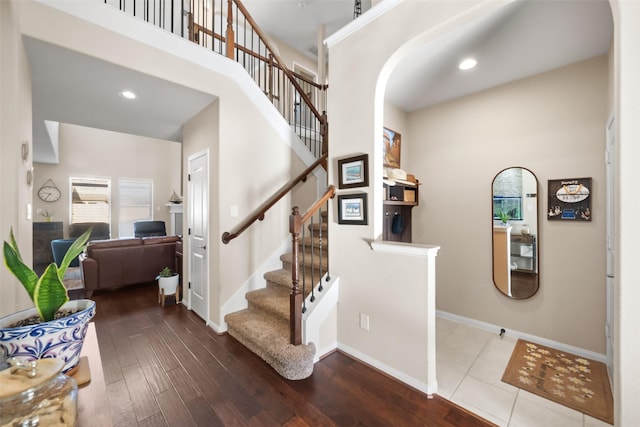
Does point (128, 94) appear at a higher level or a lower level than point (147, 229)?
higher

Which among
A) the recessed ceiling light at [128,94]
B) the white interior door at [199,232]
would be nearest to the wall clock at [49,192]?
the white interior door at [199,232]

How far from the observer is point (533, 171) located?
2715mm

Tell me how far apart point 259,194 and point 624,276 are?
2932 mm

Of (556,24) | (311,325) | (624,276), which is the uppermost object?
(556,24)

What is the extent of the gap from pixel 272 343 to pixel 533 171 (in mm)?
3090

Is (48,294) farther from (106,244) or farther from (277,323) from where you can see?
(106,244)

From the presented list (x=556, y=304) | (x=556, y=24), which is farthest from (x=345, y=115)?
(x=556, y=304)

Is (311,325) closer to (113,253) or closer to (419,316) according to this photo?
(419,316)

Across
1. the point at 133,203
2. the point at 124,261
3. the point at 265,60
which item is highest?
the point at 265,60

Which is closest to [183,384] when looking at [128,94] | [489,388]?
[489,388]

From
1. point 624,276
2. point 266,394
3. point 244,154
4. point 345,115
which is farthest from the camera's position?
point 244,154

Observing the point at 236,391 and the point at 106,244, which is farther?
the point at 106,244

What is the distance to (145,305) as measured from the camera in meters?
3.61

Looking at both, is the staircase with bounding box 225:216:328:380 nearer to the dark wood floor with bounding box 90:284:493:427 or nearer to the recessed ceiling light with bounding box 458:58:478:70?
the dark wood floor with bounding box 90:284:493:427
